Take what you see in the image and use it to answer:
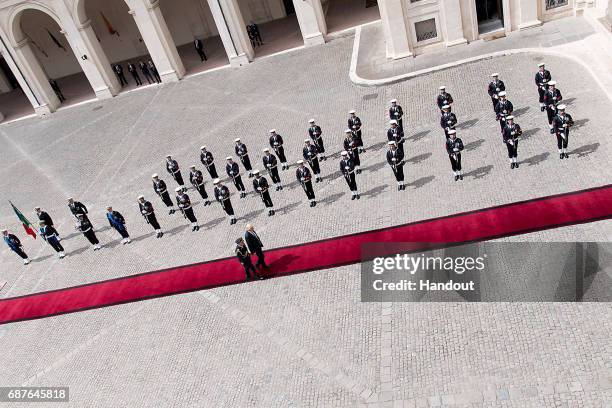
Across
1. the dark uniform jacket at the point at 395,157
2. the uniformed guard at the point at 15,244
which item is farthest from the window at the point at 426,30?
the uniformed guard at the point at 15,244

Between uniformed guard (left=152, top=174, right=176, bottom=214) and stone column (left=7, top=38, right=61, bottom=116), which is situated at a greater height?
stone column (left=7, top=38, right=61, bottom=116)

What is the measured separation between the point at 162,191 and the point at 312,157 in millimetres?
5063

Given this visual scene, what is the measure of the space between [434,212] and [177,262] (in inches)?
285

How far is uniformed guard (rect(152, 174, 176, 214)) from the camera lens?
18844 mm

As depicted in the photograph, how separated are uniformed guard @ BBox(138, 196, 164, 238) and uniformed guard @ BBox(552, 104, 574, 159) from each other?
11550 mm

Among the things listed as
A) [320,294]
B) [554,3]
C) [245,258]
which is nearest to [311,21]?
[554,3]

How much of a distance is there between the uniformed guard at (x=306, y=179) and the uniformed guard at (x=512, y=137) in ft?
17.5

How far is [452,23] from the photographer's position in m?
23.5

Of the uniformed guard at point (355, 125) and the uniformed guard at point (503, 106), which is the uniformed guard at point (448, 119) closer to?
the uniformed guard at point (503, 106)

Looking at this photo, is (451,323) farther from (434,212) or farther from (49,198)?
(49,198)

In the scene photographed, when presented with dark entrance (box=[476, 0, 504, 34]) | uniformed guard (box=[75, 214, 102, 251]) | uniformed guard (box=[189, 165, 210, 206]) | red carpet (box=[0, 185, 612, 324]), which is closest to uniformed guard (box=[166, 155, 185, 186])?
uniformed guard (box=[189, 165, 210, 206])

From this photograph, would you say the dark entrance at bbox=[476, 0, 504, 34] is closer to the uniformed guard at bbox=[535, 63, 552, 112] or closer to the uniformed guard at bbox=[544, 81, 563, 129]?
the uniformed guard at bbox=[535, 63, 552, 112]

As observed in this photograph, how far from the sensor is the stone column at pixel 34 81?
100ft

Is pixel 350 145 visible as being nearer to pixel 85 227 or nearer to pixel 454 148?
pixel 454 148
